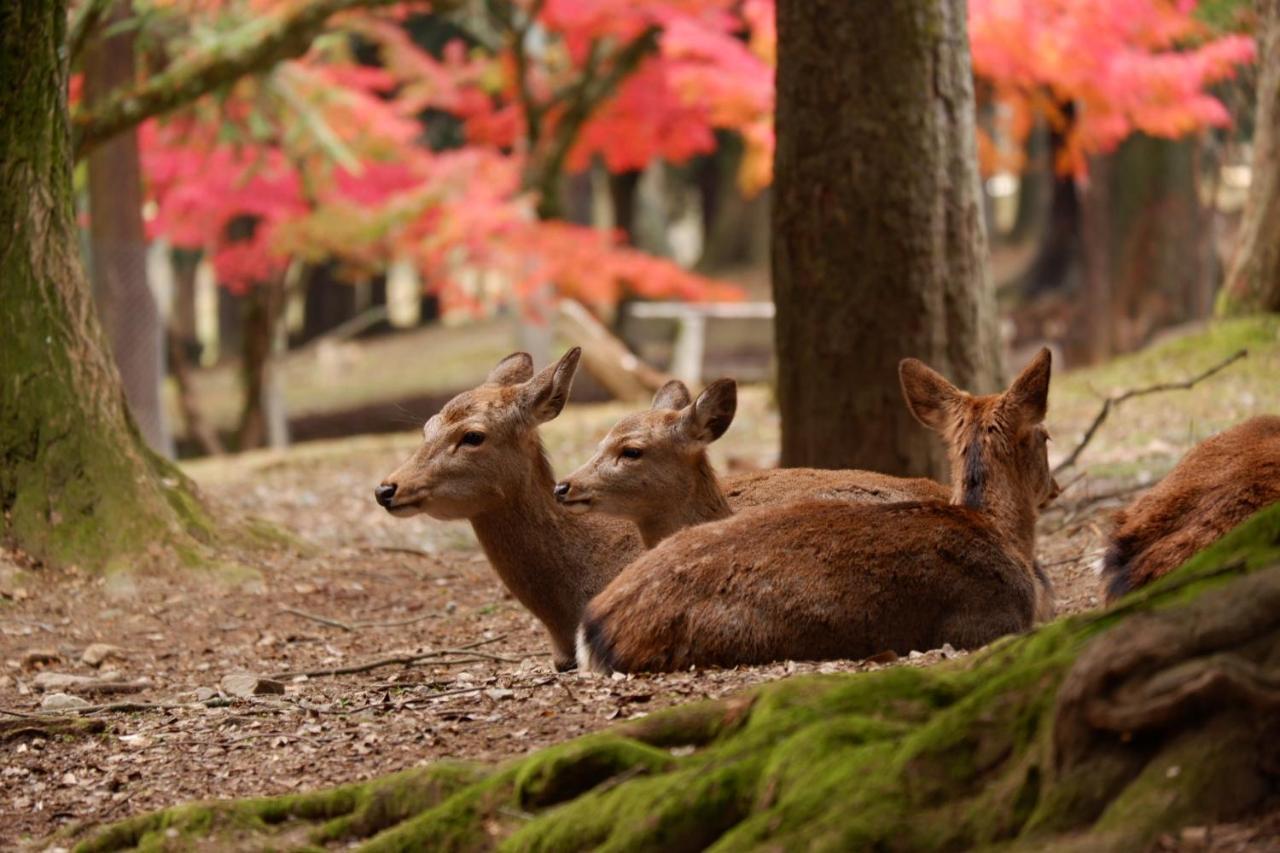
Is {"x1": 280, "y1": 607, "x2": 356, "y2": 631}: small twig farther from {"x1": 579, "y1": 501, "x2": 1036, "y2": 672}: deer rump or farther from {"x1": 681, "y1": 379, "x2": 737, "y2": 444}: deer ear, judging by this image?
{"x1": 579, "y1": 501, "x2": 1036, "y2": 672}: deer rump

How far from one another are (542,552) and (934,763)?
11.7ft

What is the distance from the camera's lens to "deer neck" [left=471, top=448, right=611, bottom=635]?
698cm

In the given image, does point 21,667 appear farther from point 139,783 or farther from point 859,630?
point 859,630

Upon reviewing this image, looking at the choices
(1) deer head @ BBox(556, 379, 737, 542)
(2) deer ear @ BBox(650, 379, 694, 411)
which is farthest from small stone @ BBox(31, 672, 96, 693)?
(2) deer ear @ BBox(650, 379, 694, 411)

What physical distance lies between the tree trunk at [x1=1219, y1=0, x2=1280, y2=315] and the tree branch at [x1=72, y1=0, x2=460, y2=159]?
6.30 m

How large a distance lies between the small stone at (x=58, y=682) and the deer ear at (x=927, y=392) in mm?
3308

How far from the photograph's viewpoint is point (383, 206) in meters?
19.7

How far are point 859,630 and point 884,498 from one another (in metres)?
1.51

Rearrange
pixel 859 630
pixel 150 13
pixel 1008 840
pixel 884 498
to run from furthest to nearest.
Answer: pixel 150 13
pixel 884 498
pixel 859 630
pixel 1008 840

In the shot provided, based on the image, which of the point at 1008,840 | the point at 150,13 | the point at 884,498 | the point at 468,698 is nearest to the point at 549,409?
the point at 884,498

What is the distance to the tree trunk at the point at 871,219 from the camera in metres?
8.40

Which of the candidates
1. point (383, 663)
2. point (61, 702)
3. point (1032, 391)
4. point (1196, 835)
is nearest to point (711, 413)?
point (1032, 391)

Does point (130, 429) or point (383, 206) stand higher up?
point (383, 206)

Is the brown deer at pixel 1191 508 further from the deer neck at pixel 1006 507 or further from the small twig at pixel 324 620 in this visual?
the small twig at pixel 324 620
